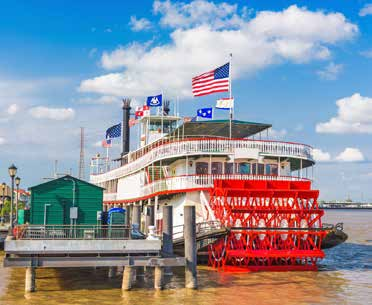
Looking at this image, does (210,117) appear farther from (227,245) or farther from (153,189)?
(227,245)

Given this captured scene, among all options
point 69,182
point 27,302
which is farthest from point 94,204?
point 27,302

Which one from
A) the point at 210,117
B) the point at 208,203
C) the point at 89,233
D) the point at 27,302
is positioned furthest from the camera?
the point at 210,117

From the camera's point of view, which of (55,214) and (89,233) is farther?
(55,214)

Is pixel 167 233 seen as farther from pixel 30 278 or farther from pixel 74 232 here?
pixel 30 278

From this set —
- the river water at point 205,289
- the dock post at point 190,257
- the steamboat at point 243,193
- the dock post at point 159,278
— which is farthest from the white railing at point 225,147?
the dock post at point 159,278

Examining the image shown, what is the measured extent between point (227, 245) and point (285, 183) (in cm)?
407

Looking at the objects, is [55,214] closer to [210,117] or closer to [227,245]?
[227,245]

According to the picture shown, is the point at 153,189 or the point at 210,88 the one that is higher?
the point at 210,88

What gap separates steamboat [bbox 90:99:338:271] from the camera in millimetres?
20734

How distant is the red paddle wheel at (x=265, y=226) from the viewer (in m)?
20.5

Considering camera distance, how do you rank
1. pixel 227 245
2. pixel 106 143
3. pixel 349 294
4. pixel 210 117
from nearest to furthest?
pixel 349 294, pixel 227 245, pixel 210 117, pixel 106 143

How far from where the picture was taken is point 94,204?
58.7 feet

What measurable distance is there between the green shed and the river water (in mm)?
2043

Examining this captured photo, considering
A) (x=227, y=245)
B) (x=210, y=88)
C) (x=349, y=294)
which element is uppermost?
(x=210, y=88)
